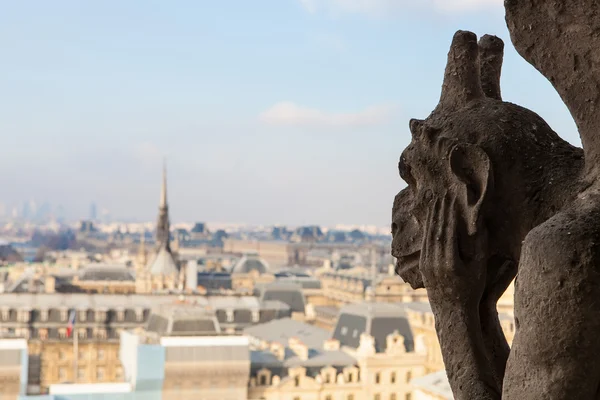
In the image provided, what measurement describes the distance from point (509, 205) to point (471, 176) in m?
0.11

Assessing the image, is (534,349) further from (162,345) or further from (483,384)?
(162,345)

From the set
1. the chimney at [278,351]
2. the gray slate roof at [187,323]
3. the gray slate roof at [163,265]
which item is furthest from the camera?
the gray slate roof at [163,265]

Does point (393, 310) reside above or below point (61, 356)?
above

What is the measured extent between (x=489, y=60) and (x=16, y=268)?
79.5 metres

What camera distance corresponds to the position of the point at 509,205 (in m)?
2.31

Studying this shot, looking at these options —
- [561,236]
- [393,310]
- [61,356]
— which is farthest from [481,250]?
[61,356]

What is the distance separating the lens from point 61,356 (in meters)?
44.1

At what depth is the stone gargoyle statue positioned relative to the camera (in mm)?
2047

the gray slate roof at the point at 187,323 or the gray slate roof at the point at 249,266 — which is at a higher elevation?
the gray slate roof at the point at 249,266

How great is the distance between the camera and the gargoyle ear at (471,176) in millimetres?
2307

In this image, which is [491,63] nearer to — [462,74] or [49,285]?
[462,74]

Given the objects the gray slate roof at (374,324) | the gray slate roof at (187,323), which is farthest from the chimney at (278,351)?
the gray slate roof at (374,324)

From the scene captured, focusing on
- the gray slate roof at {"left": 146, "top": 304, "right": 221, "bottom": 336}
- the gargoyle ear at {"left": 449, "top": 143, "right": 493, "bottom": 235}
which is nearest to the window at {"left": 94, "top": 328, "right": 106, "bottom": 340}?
the gray slate roof at {"left": 146, "top": 304, "right": 221, "bottom": 336}

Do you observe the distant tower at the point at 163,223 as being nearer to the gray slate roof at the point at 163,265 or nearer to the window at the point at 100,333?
the gray slate roof at the point at 163,265
